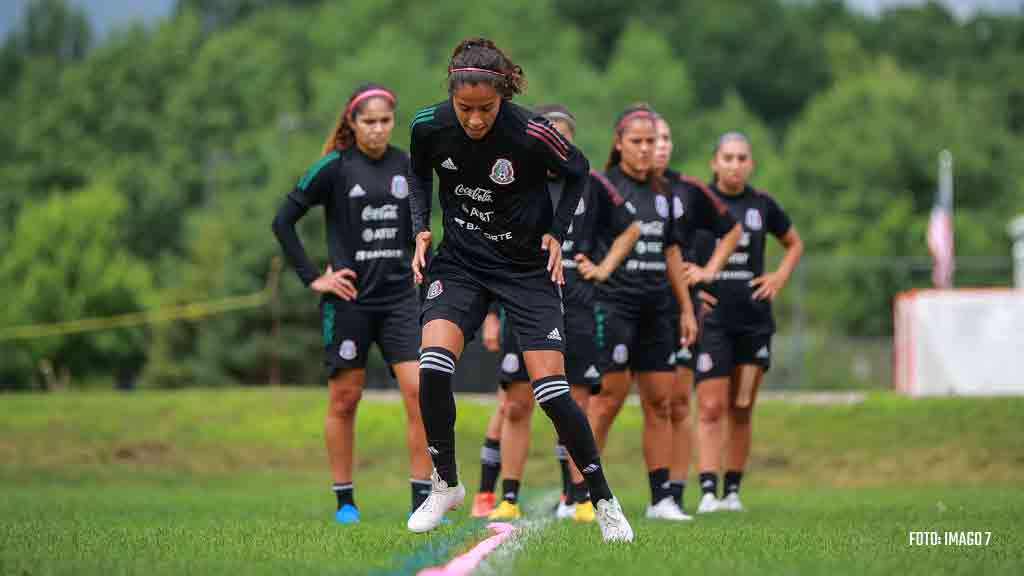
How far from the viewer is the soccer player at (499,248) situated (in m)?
7.85

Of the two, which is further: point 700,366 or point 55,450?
point 55,450

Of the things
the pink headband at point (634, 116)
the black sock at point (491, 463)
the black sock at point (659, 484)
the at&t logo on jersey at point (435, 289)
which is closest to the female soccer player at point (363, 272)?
the black sock at point (491, 463)

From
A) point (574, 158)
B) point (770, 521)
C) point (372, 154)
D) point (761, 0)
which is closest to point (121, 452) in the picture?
point (372, 154)

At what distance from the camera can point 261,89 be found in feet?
251

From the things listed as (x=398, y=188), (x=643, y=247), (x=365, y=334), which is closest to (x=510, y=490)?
(x=365, y=334)

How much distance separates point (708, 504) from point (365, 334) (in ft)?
10.5

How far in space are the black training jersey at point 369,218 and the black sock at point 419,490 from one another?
47.3 inches

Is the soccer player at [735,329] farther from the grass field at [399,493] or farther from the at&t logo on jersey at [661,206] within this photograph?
the at&t logo on jersey at [661,206]

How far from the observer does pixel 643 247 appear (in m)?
11.0

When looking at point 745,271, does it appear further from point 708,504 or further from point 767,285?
point 708,504

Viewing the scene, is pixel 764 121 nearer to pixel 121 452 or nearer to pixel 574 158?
pixel 121 452

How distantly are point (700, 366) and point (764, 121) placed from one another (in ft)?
261

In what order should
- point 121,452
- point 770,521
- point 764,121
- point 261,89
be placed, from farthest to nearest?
point 764,121 < point 261,89 < point 121,452 < point 770,521

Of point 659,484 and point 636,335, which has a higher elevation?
point 636,335
